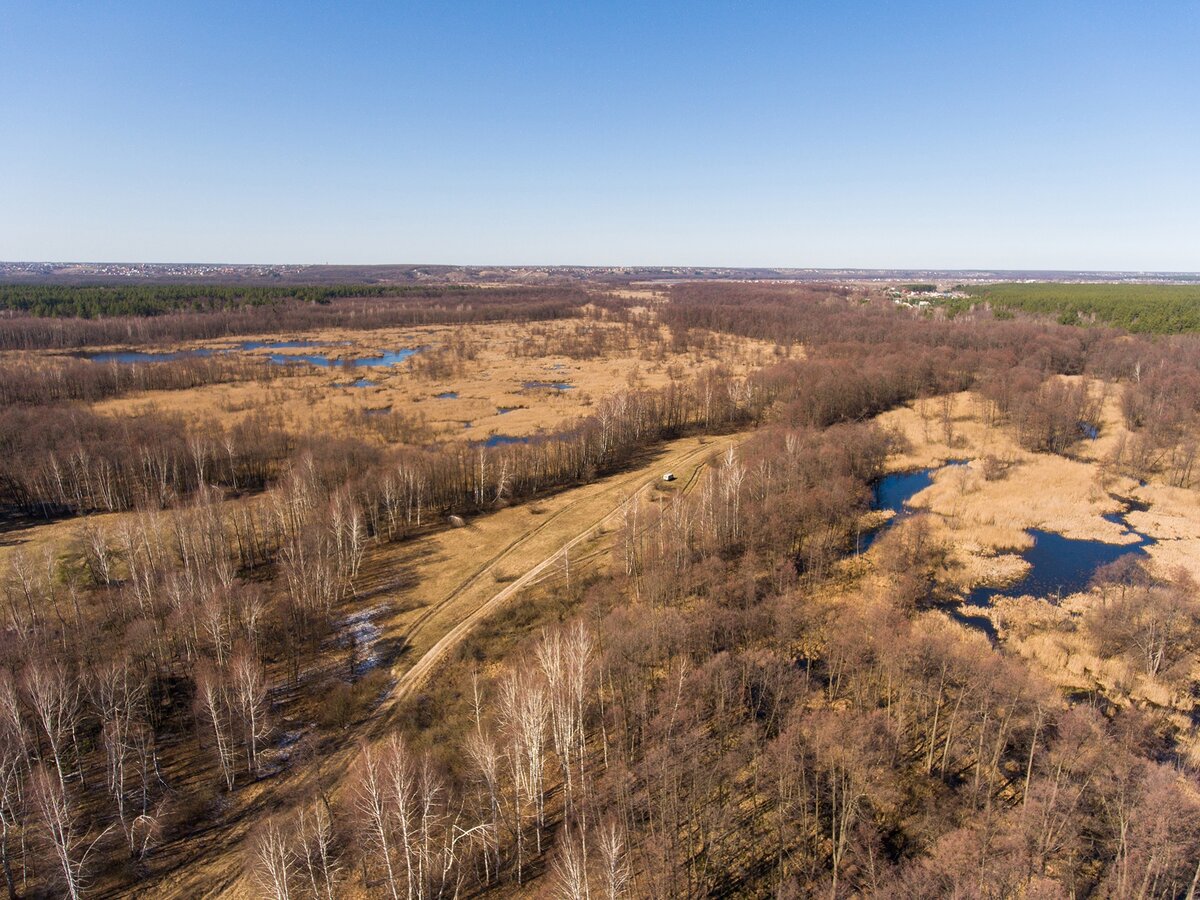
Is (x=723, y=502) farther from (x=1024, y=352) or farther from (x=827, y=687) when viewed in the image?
(x=1024, y=352)

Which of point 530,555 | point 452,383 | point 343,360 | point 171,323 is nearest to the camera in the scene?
point 530,555

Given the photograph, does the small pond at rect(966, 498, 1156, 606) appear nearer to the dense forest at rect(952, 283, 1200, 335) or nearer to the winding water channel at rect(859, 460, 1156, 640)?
the winding water channel at rect(859, 460, 1156, 640)

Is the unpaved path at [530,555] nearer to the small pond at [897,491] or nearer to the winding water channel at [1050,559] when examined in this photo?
the small pond at [897,491]

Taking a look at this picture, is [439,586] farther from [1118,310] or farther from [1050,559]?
[1118,310]

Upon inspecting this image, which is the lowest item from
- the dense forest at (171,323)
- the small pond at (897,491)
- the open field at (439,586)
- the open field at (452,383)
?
the open field at (439,586)

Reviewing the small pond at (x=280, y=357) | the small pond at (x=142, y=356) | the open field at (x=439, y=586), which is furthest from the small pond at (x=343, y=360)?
the open field at (x=439, y=586)

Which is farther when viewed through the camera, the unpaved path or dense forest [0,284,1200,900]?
the unpaved path

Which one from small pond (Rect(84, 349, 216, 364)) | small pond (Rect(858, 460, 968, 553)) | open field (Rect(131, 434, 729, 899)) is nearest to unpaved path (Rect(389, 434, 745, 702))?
open field (Rect(131, 434, 729, 899))

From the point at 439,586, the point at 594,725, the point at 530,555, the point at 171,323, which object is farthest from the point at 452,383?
the point at 171,323
